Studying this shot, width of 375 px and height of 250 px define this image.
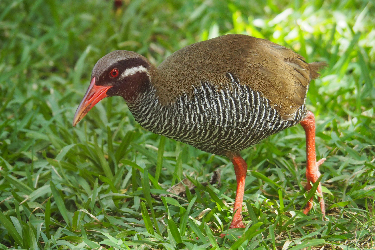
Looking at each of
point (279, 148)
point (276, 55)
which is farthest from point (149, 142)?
point (276, 55)

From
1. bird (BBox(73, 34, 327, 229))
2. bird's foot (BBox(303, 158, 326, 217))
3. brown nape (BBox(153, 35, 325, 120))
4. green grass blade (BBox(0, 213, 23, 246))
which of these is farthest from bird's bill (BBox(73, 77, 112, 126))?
bird's foot (BBox(303, 158, 326, 217))

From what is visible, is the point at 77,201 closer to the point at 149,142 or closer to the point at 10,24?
the point at 149,142

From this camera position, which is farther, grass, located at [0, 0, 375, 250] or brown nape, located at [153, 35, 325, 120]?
grass, located at [0, 0, 375, 250]

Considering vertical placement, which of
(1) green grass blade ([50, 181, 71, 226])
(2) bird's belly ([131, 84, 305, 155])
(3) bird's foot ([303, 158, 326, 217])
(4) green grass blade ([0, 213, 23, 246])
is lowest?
(4) green grass blade ([0, 213, 23, 246])

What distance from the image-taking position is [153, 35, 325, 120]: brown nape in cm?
336

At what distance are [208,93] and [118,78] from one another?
67 cm

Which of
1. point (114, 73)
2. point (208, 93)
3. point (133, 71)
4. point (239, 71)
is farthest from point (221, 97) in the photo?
point (114, 73)

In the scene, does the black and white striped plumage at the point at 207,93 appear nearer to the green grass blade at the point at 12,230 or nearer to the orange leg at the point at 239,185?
the orange leg at the point at 239,185

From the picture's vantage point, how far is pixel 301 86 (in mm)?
3750

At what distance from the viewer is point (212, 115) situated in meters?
3.29

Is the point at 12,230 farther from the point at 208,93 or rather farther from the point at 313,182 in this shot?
→ the point at 313,182

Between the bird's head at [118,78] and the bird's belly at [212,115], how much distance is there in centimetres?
17

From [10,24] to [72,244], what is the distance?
4028mm

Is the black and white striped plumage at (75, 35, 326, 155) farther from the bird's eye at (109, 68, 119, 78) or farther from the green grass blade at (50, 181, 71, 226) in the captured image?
the green grass blade at (50, 181, 71, 226)
